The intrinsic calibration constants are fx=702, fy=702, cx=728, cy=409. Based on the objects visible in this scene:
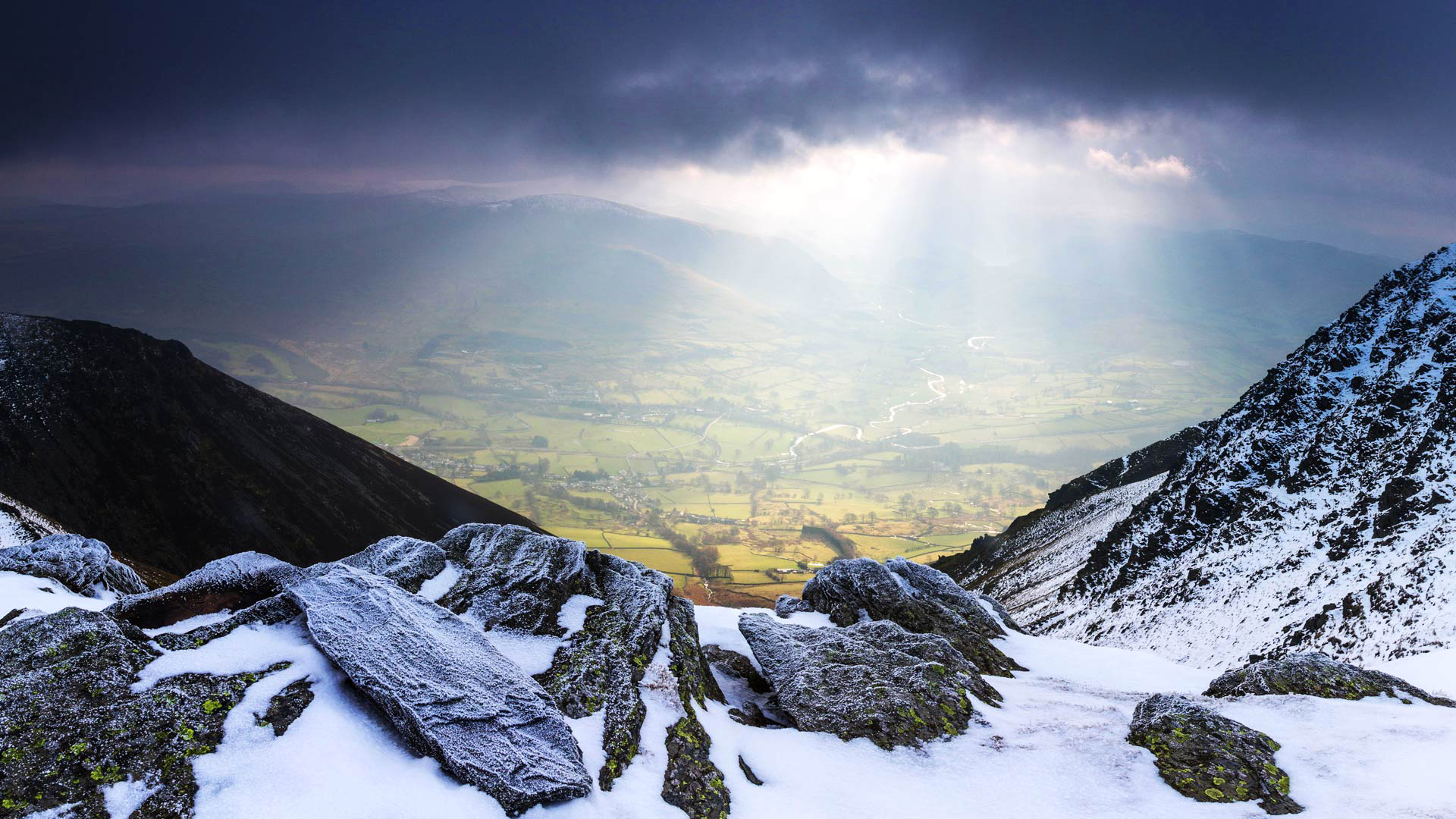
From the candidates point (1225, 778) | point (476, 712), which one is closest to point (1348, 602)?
point (1225, 778)

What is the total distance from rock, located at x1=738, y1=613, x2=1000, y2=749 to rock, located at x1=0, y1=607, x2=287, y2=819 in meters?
13.8

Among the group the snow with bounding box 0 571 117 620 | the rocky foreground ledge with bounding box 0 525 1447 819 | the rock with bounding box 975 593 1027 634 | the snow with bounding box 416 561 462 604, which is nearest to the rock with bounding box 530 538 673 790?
the rocky foreground ledge with bounding box 0 525 1447 819

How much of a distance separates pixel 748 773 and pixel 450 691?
711 cm

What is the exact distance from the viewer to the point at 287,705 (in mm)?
13781

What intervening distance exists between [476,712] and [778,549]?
166600mm

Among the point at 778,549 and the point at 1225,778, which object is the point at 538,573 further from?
the point at 778,549

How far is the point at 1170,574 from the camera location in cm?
5531

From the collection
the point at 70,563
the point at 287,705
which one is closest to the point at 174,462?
the point at 70,563

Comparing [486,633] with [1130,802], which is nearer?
[1130,802]

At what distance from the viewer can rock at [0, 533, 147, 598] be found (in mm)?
28359

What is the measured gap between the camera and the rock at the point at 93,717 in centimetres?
1098

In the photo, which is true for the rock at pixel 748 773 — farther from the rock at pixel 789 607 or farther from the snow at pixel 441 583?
the rock at pixel 789 607

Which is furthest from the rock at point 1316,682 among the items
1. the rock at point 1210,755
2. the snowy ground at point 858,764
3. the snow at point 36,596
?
the snow at point 36,596

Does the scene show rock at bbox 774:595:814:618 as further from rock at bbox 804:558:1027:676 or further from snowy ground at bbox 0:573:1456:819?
snowy ground at bbox 0:573:1456:819
